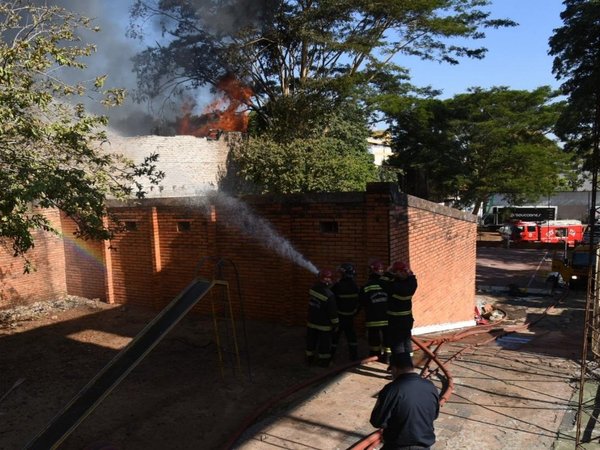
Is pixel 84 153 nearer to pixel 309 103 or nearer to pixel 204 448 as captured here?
pixel 204 448

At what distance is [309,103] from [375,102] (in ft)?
14.8

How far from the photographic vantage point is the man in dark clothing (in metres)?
3.32

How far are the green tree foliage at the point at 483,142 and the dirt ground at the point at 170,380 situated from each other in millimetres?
22511

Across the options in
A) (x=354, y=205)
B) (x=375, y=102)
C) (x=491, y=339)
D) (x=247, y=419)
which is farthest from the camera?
(x=375, y=102)

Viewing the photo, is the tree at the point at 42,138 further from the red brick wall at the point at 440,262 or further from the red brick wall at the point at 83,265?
the red brick wall at the point at 440,262

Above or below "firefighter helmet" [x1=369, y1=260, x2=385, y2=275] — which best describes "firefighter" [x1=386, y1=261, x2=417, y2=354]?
below

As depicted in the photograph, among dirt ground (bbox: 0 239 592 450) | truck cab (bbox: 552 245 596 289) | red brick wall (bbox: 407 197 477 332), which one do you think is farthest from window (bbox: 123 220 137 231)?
truck cab (bbox: 552 245 596 289)

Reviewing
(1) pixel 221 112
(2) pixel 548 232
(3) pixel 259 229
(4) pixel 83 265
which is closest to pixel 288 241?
(3) pixel 259 229

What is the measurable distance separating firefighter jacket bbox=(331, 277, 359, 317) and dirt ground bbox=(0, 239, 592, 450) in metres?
0.86

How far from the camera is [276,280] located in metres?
8.52

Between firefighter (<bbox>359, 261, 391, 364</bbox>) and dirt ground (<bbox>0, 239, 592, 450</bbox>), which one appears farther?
firefighter (<bbox>359, 261, 391, 364</bbox>)

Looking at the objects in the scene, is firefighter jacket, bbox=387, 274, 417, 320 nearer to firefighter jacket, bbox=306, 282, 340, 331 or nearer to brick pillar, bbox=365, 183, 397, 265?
firefighter jacket, bbox=306, 282, 340, 331

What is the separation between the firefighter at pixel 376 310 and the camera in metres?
6.49

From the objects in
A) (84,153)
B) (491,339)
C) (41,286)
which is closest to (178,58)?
(41,286)
